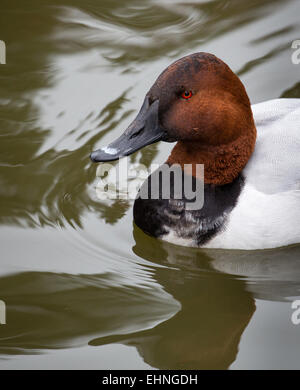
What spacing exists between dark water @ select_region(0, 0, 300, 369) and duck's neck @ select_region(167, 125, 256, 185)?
492 millimetres

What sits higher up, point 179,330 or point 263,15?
point 263,15

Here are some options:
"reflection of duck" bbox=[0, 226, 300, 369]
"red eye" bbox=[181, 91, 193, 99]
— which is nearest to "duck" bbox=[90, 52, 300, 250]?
"red eye" bbox=[181, 91, 193, 99]

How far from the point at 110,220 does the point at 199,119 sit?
3.34 feet

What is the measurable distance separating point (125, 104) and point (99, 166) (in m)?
0.77

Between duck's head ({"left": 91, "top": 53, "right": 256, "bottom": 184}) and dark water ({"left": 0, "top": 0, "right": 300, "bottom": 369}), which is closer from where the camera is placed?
dark water ({"left": 0, "top": 0, "right": 300, "bottom": 369})

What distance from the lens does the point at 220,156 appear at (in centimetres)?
448

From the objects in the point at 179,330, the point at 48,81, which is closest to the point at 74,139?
the point at 48,81

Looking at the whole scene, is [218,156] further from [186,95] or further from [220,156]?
[186,95]

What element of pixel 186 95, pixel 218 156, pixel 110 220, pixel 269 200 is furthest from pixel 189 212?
pixel 186 95

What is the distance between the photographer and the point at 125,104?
595 centimetres

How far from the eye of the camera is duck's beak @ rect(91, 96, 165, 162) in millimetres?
4328

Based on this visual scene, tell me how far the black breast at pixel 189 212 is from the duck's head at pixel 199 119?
0.09m

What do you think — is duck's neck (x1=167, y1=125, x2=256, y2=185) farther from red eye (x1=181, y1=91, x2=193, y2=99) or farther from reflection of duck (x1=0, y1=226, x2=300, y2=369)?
reflection of duck (x1=0, y1=226, x2=300, y2=369)

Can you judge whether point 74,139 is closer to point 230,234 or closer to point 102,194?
point 102,194
